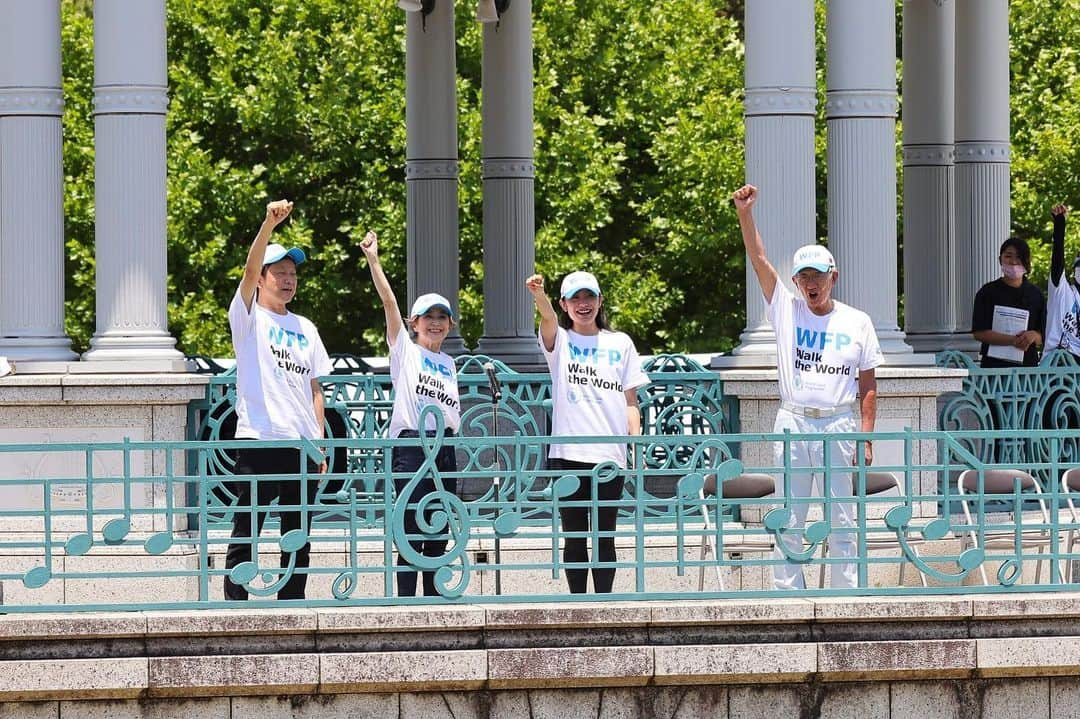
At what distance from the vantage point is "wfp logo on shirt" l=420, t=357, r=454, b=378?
41.7 ft

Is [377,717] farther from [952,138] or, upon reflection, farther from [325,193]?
[325,193]

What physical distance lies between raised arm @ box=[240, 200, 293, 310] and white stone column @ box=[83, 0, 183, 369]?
8.64ft

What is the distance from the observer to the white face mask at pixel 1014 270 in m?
16.8

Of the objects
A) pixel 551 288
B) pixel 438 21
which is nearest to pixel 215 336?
pixel 551 288

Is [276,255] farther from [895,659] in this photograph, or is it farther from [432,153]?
[432,153]

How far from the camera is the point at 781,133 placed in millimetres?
14828

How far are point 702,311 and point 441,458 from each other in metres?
24.4

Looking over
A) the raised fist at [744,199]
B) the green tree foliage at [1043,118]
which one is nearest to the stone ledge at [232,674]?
the raised fist at [744,199]

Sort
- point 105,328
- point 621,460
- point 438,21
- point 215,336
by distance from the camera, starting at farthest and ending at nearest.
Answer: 1. point 215,336
2. point 438,21
3. point 105,328
4. point 621,460

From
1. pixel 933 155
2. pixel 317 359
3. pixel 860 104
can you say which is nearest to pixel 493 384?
pixel 317 359

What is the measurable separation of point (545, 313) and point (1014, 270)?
584cm

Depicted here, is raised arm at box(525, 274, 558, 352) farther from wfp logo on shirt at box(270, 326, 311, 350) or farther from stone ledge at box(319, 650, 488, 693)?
stone ledge at box(319, 650, 488, 693)

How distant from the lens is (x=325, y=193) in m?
35.4

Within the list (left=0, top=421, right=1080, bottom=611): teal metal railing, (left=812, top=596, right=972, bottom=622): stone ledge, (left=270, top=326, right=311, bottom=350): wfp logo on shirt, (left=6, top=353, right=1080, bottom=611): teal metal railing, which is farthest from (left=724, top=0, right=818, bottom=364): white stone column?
(left=812, top=596, right=972, bottom=622): stone ledge
